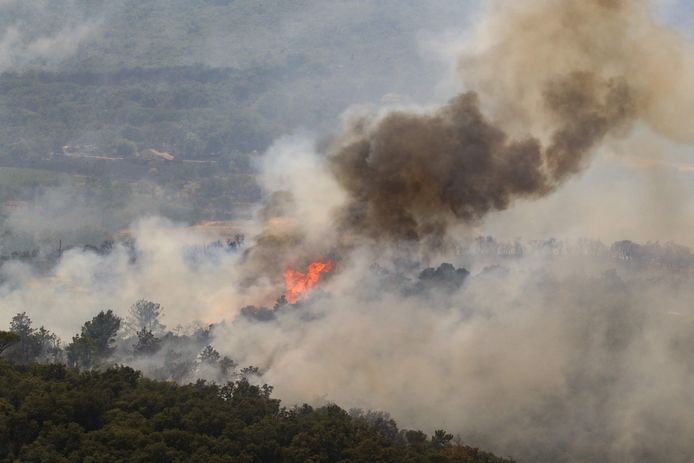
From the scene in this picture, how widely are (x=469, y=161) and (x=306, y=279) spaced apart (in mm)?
27935

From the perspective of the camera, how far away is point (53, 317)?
163 meters

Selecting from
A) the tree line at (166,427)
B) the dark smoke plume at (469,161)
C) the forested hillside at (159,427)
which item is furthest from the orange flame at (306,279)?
the forested hillside at (159,427)

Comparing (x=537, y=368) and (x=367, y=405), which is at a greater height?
(x=537, y=368)

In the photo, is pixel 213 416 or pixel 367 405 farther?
pixel 367 405

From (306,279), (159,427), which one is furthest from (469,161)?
(159,427)

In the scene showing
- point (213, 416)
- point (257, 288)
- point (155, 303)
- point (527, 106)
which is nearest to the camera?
point (213, 416)

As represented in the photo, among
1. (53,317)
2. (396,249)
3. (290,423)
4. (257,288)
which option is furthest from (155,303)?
(290,423)

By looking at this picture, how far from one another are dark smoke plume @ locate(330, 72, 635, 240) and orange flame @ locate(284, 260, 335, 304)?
1222cm

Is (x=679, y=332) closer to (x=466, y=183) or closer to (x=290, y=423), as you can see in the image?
(x=466, y=183)

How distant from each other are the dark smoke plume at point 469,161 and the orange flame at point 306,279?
40.1ft

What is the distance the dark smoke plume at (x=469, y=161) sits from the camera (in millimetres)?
124312

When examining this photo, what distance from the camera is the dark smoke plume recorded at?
4894 inches

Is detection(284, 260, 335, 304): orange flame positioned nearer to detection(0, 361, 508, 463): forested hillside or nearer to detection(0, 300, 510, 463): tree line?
detection(0, 300, 510, 463): tree line

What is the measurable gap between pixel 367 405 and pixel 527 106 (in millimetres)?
41310
